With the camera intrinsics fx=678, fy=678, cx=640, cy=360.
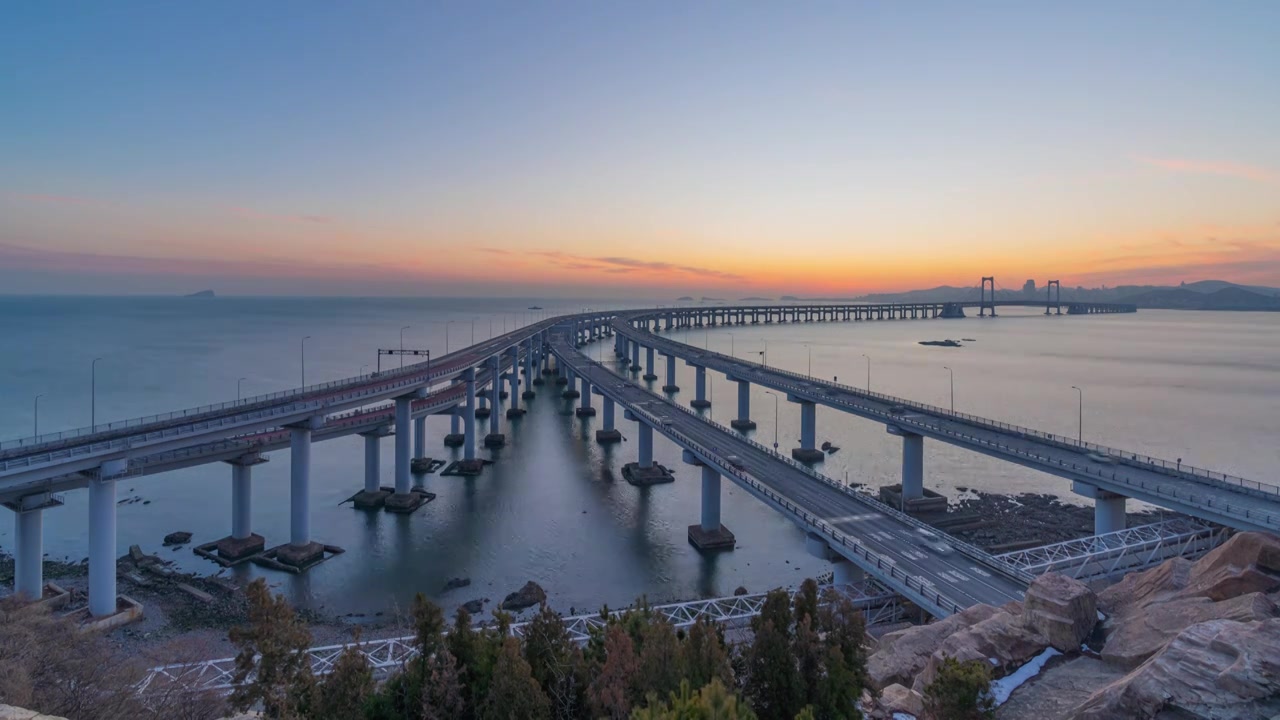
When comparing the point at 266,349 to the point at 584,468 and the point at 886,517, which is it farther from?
the point at 886,517

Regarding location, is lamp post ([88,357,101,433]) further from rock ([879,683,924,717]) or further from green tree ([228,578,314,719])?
rock ([879,683,924,717])

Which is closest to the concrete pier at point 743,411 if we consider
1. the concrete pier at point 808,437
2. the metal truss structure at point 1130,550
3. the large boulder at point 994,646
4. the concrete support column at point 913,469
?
the concrete pier at point 808,437

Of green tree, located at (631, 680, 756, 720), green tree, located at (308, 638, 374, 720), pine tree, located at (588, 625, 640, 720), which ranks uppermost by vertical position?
green tree, located at (631, 680, 756, 720)

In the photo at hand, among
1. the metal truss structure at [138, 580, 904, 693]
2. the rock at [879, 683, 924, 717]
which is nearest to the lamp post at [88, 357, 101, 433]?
the metal truss structure at [138, 580, 904, 693]

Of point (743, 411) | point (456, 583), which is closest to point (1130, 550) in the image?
point (456, 583)

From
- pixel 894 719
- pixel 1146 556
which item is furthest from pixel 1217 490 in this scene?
pixel 894 719

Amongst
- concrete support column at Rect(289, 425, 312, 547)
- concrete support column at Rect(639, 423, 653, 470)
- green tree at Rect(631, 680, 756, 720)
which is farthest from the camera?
concrete support column at Rect(639, 423, 653, 470)
